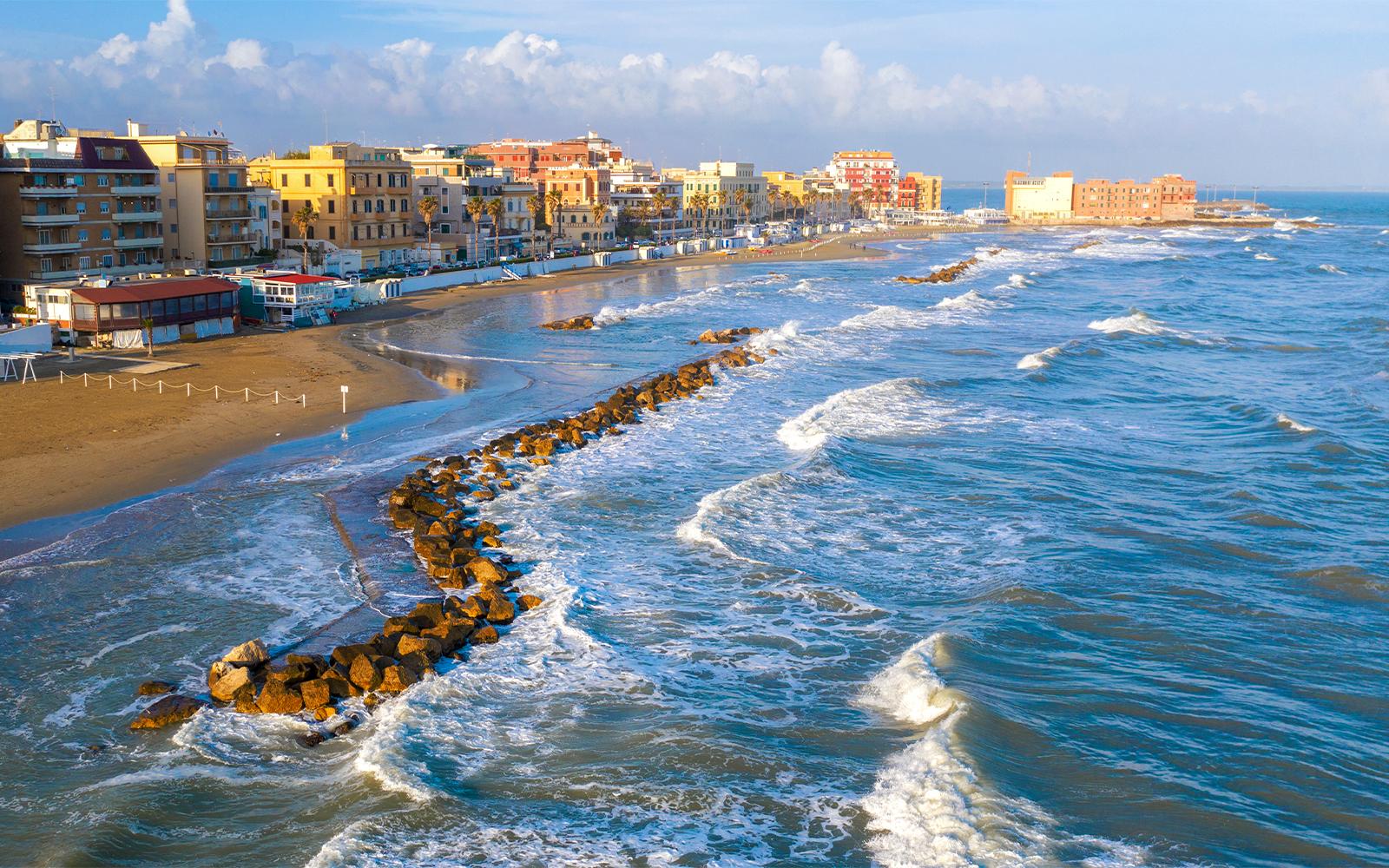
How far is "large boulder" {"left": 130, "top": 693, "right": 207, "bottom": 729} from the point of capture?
42.5 ft

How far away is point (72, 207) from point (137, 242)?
147 inches

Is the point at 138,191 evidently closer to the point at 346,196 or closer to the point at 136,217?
the point at 136,217

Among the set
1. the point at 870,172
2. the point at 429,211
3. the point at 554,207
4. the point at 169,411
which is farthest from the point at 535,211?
the point at 870,172

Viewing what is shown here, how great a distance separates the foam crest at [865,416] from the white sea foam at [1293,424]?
9677 millimetres

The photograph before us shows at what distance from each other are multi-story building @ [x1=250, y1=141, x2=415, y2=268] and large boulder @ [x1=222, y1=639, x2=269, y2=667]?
49725 mm

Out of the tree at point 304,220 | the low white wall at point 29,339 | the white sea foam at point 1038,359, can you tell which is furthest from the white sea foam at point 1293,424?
the tree at point 304,220

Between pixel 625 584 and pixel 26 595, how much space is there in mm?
9989

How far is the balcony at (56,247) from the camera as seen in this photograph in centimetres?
4197

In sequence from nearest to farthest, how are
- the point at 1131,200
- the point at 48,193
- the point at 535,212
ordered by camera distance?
the point at 48,193
the point at 535,212
the point at 1131,200

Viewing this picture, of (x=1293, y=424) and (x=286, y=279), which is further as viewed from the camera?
(x=286, y=279)

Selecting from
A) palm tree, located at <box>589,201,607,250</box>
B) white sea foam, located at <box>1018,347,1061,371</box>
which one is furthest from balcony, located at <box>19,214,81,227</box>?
palm tree, located at <box>589,201,607,250</box>

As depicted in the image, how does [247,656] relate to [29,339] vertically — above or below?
below

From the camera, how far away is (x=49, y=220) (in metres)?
42.5

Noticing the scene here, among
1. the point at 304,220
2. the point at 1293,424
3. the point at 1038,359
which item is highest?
the point at 304,220
